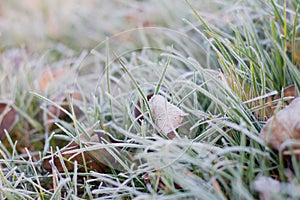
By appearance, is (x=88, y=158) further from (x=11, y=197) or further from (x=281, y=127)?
(x=281, y=127)

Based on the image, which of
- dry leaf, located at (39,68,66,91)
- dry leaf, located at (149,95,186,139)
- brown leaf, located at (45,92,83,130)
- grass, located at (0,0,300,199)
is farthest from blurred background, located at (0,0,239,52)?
dry leaf, located at (149,95,186,139)

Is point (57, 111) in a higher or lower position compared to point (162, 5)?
lower

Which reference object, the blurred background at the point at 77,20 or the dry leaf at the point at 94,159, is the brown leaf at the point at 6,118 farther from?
the blurred background at the point at 77,20

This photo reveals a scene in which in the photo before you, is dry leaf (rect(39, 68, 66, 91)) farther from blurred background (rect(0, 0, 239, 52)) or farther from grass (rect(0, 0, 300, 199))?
blurred background (rect(0, 0, 239, 52))

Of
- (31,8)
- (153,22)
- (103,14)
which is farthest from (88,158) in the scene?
(31,8)

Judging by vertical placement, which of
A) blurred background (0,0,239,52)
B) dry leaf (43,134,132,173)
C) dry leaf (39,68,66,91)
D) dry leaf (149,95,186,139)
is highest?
blurred background (0,0,239,52)
